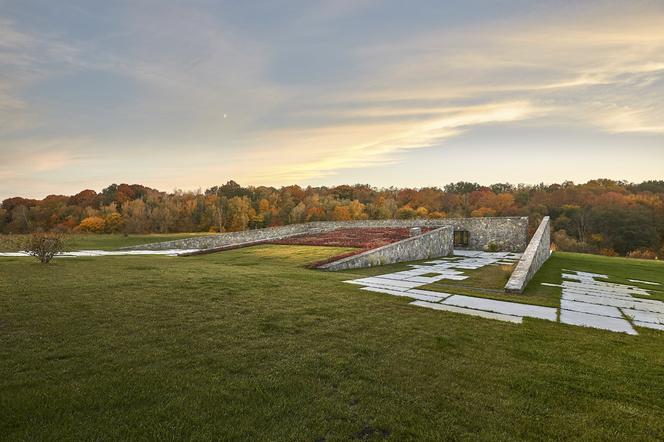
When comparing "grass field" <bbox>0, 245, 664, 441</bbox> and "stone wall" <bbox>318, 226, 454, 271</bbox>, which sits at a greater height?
"grass field" <bbox>0, 245, 664, 441</bbox>

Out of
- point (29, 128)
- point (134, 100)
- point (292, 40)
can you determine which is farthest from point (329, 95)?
point (29, 128)

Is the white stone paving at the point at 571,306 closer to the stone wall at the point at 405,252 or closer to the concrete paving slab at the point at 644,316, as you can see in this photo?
the concrete paving slab at the point at 644,316

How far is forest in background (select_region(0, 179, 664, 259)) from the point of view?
2024 inches

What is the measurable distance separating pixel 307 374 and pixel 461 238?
89.1 ft

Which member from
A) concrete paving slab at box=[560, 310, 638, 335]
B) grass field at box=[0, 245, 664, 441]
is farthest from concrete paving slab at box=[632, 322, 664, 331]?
grass field at box=[0, 245, 664, 441]

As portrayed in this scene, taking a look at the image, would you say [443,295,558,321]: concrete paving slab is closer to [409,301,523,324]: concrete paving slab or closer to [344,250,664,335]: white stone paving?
[344,250,664,335]: white stone paving

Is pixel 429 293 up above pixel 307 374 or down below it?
below

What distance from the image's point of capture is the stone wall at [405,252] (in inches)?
558

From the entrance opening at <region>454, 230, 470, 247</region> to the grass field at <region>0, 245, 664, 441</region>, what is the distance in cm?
2296

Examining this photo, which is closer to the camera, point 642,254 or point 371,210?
point 642,254

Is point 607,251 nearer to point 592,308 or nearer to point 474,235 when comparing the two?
point 474,235

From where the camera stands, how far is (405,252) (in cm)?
1794

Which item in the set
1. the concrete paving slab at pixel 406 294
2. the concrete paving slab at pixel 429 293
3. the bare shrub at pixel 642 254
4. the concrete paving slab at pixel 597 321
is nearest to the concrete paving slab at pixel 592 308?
the concrete paving slab at pixel 597 321

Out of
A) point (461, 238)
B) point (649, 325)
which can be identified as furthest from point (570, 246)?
point (649, 325)
